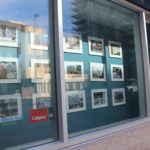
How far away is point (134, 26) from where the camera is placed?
4492 mm

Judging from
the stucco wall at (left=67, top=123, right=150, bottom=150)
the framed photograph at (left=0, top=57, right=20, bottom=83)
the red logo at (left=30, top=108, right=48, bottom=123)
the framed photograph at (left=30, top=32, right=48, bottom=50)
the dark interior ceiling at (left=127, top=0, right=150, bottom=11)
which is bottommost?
the stucco wall at (left=67, top=123, right=150, bottom=150)

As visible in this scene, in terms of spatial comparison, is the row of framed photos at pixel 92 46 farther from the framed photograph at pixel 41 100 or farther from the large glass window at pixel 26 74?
the framed photograph at pixel 41 100

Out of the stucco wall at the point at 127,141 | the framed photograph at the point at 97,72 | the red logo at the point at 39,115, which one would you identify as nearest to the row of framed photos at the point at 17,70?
the red logo at the point at 39,115

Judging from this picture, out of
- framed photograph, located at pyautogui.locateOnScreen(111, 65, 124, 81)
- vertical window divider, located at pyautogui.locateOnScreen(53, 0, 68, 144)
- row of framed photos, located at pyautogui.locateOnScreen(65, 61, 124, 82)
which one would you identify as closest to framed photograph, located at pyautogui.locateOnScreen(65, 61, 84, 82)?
row of framed photos, located at pyautogui.locateOnScreen(65, 61, 124, 82)

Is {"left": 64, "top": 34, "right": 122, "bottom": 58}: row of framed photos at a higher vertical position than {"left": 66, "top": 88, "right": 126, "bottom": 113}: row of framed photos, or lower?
higher

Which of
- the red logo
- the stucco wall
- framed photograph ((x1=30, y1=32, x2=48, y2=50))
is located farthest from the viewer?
the stucco wall

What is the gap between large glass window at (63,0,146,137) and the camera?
11.0 feet

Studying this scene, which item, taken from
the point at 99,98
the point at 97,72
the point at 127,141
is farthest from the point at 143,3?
the point at 127,141

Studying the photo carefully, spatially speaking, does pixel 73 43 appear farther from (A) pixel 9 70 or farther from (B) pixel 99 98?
(A) pixel 9 70

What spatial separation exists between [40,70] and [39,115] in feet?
1.62

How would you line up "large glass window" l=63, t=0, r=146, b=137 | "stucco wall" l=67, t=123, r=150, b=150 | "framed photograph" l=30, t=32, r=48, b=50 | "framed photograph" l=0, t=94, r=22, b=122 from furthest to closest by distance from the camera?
"large glass window" l=63, t=0, r=146, b=137 < "stucco wall" l=67, t=123, r=150, b=150 < "framed photograph" l=30, t=32, r=48, b=50 < "framed photograph" l=0, t=94, r=22, b=122

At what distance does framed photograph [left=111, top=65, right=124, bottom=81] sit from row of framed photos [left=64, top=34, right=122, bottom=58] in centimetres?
19

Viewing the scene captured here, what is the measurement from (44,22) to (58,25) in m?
0.17

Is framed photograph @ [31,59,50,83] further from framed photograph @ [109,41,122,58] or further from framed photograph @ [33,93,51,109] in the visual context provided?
framed photograph @ [109,41,122,58]
